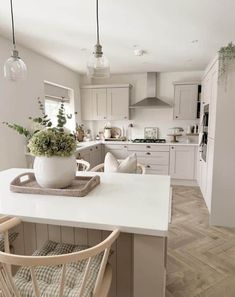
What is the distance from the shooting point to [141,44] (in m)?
3.16

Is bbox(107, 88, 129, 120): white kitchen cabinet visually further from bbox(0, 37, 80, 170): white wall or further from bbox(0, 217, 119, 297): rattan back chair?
bbox(0, 217, 119, 297): rattan back chair

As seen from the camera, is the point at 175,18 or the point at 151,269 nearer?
the point at 151,269

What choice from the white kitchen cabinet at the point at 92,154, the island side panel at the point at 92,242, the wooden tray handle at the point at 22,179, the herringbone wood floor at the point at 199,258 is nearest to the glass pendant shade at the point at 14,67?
the wooden tray handle at the point at 22,179

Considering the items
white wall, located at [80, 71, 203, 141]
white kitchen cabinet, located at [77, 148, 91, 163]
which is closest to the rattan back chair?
white kitchen cabinet, located at [77, 148, 91, 163]

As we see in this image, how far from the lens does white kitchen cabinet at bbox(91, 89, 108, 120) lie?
5.16m

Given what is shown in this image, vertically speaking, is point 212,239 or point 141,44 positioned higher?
point 141,44

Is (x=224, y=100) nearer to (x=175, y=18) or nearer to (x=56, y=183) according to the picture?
(x=175, y=18)

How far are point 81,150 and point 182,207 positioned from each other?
198cm

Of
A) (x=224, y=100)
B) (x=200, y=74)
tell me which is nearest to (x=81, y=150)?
(x=224, y=100)

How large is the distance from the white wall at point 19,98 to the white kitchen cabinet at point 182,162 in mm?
2829

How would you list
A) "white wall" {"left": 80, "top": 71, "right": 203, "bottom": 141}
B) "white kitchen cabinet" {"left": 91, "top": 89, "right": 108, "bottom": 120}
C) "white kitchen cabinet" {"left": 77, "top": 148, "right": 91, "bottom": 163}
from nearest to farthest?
"white kitchen cabinet" {"left": 77, "top": 148, "right": 91, "bottom": 163}
"white wall" {"left": 80, "top": 71, "right": 203, "bottom": 141}
"white kitchen cabinet" {"left": 91, "top": 89, "right": 108, "bottom": 120}

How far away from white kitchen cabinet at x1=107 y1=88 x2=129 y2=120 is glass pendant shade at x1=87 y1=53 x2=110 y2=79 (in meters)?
3.15

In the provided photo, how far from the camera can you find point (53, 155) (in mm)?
1479

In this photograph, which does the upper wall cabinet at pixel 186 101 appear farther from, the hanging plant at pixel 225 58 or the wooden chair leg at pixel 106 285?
the wooden chair leg at pixel 106 285
